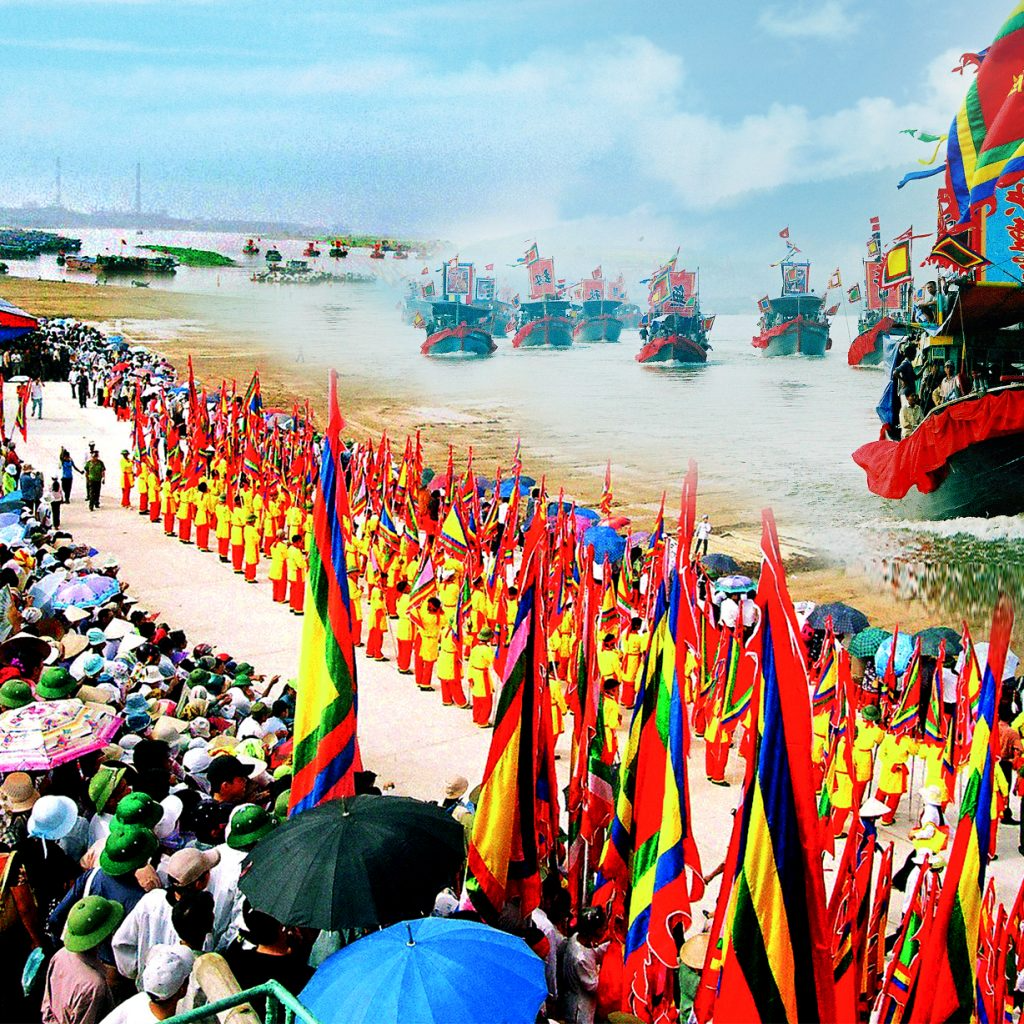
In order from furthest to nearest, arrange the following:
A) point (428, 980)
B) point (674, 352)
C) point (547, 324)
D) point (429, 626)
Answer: point (547, 324) → point (674, 352) → point (429, 626) → point (428, 980)

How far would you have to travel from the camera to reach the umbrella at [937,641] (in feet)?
27.0

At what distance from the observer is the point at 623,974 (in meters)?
4.07

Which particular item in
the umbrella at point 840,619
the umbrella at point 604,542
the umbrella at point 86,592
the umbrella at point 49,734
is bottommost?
the umbrella at point 840,619

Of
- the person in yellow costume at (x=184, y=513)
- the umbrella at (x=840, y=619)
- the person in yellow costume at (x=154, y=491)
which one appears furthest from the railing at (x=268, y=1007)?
the person in yellow costume at (x=154, y=491)

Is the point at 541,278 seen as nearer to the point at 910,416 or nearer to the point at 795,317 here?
the point at 795,317

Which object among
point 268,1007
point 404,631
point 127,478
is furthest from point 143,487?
point 268,1007

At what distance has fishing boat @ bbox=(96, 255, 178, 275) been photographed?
A: 31562mm

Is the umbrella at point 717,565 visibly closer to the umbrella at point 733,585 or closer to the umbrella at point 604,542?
the umbrella at point 733,585

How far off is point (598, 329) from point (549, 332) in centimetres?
118

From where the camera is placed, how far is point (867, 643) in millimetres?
9312

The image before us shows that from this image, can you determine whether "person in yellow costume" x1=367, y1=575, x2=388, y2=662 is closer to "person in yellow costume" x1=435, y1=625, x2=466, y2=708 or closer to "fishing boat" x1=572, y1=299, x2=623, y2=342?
"person in yellow costume" x1=435, y1=625, x2=466, y2=708

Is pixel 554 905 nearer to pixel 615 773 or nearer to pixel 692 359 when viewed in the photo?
pixel 615 773

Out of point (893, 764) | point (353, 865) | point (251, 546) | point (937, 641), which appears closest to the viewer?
point (353, 865)

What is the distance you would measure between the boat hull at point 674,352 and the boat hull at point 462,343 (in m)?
5.42
